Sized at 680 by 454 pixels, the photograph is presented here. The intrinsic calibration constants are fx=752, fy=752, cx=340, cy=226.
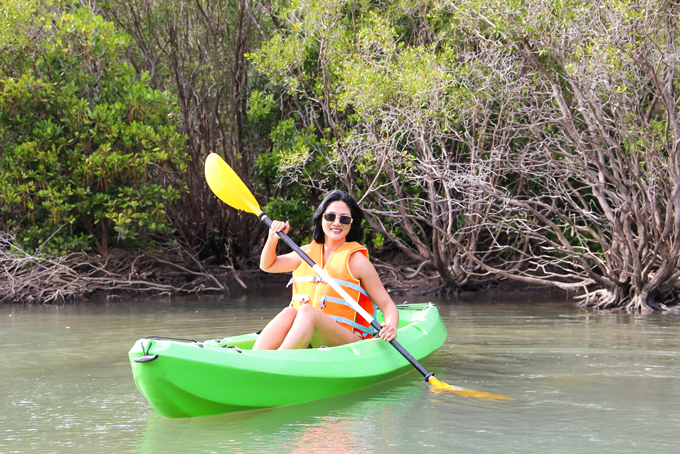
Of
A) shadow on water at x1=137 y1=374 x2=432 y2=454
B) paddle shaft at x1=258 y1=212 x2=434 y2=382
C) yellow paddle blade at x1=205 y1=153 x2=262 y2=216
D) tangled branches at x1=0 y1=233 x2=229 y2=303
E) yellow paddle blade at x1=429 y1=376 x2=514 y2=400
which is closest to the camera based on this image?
shadow on water at x1=137 y1=374 x2=432 y2=454

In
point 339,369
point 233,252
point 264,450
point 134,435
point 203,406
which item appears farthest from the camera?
point 233,252

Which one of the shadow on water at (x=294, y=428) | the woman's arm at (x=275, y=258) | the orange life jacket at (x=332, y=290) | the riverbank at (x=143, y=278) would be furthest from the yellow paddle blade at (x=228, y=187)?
the riverbank at (x=143, y=278)

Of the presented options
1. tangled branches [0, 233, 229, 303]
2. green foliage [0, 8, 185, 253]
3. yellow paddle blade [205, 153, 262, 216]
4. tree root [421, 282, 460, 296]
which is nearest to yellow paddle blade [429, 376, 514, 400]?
yellow paddle blade [205, 153, 262, 216]

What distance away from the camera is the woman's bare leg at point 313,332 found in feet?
11.6

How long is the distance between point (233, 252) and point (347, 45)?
4.80 m

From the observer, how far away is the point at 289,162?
873 centimetres

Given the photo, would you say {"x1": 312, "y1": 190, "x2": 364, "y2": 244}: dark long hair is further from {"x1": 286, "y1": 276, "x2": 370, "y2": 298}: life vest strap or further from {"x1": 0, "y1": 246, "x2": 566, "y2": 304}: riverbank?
{"x1": 0, "y1": 246, "x2": 566, "y2": 304}: riverbank

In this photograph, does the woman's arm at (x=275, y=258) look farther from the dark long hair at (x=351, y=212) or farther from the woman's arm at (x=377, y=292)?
the woman's arm at (x=377, y=292)

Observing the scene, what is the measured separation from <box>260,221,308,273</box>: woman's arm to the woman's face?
20 cm

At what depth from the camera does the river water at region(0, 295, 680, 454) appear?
2.78m

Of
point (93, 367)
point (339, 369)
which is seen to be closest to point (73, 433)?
point (339, 369)

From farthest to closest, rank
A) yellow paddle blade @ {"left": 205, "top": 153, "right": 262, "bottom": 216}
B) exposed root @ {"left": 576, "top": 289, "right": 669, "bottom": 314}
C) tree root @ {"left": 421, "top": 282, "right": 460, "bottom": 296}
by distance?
tree root @ {"left": 421, "top": 282, "right": 460, "bottom": 296} < exposed root @ {"left": 576, "top": 289, "right": 669, "bottom": 314} < yellow paddle blade @ {"left": 205, "top": 153, "right": 262, "bottom": 216}

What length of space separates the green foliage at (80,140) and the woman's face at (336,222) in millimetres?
5809

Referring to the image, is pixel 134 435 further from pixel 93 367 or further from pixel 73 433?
pixel 93 367
